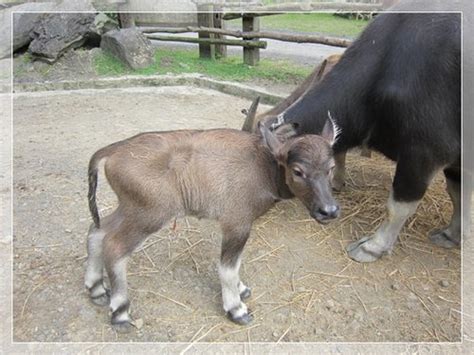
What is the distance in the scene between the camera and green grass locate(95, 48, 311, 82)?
27.2 feet

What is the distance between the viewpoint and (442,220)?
4.22m

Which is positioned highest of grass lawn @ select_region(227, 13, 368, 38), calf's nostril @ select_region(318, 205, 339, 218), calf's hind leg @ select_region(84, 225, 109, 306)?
calf's nostril @ select_region(318, 205, 339, 218)

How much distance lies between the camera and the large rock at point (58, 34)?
8398 mm

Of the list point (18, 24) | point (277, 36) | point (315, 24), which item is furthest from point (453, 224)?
point (315, 24)

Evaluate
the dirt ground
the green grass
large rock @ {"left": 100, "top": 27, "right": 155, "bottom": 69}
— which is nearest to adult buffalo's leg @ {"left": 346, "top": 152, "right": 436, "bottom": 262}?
the dirt ground

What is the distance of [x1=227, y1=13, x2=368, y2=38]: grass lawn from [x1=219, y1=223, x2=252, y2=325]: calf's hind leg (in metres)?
11.1

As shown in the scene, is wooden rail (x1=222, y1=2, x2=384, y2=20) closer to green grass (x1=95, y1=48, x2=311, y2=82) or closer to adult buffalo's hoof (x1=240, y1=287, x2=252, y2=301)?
green grass (x1=95, y1=48, x2=311, y2=82)

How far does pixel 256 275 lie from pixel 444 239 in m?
1.63

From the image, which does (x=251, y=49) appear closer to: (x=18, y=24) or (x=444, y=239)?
(x=18, y=24)

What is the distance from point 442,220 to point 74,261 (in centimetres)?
315

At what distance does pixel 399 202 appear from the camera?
11.1 feet

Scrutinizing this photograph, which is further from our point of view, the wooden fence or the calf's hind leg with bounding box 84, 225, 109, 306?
the wooden fence

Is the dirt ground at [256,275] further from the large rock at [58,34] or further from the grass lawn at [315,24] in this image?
the grass lawn at [315,24]

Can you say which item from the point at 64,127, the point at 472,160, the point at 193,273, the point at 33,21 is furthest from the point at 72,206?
the point at 33,21
